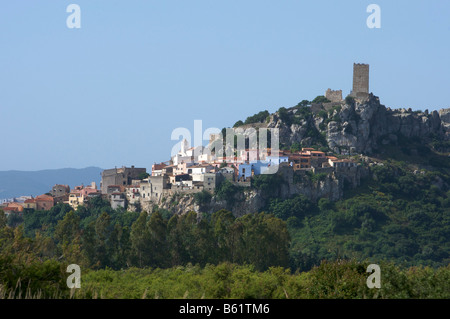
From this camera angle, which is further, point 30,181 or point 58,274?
point 30,181

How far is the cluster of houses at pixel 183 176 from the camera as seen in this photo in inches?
2933

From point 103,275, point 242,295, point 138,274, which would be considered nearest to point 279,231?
point 138,274

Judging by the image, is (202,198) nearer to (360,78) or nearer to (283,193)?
(283,193)

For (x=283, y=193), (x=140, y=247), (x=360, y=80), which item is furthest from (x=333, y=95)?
(x=140, y=247)

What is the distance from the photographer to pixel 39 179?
183 meters

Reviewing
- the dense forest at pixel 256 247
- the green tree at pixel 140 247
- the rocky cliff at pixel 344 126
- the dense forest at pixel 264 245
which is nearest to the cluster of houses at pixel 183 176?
the dense forest at pixel 264 245

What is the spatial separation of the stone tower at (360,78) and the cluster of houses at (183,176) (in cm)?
1249

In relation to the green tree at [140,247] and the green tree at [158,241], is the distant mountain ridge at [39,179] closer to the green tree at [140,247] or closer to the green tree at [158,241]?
the green tree at [158,241]

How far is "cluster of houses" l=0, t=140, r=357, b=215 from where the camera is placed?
244 ft

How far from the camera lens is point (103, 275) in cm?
4416

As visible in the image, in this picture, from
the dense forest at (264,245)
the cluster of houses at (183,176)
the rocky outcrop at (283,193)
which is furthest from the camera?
the cluster of houses at (183,176)

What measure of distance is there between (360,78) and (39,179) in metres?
105
